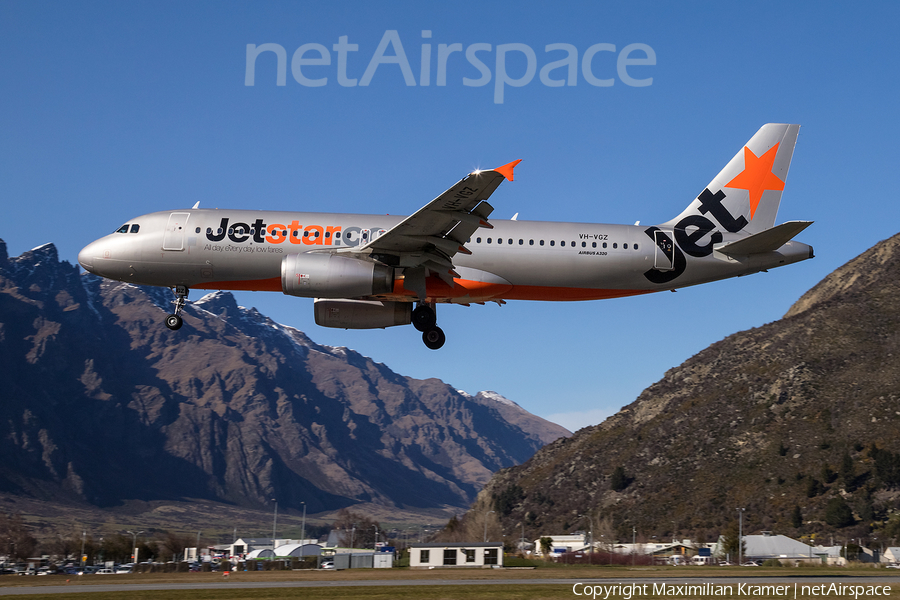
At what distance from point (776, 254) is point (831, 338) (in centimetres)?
13269

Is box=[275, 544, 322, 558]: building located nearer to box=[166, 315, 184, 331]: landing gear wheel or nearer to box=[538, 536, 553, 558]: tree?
box=[538, 536, 553, 558]: tree

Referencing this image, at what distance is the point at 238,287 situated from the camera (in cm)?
3878

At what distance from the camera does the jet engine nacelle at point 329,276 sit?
35.4 meters

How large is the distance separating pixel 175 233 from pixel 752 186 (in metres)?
27.1

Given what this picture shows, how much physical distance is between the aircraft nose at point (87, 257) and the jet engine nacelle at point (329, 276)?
9.70 meters

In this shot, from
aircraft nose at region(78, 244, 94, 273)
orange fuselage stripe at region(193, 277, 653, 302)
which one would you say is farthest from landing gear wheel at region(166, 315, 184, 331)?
aircraft nose at region(78, 244, 94, 273)

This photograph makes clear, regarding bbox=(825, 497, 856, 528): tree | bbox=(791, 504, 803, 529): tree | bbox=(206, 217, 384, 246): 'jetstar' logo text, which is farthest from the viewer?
bbox=(791, 504, 803, 529): tree

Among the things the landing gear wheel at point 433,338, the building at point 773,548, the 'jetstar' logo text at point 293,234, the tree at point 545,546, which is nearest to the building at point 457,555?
the landing gear wheel at point 433,338

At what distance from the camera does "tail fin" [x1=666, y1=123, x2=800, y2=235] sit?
138ft

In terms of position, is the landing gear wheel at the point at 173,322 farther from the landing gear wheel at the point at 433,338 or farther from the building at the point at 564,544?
the building at the point at 564,544

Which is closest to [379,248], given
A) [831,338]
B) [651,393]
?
[831,338]

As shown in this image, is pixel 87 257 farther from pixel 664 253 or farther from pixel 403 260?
pixel 664 253

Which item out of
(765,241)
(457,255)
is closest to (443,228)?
(457,255)

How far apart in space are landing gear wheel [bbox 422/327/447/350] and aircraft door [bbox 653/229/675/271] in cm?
997
